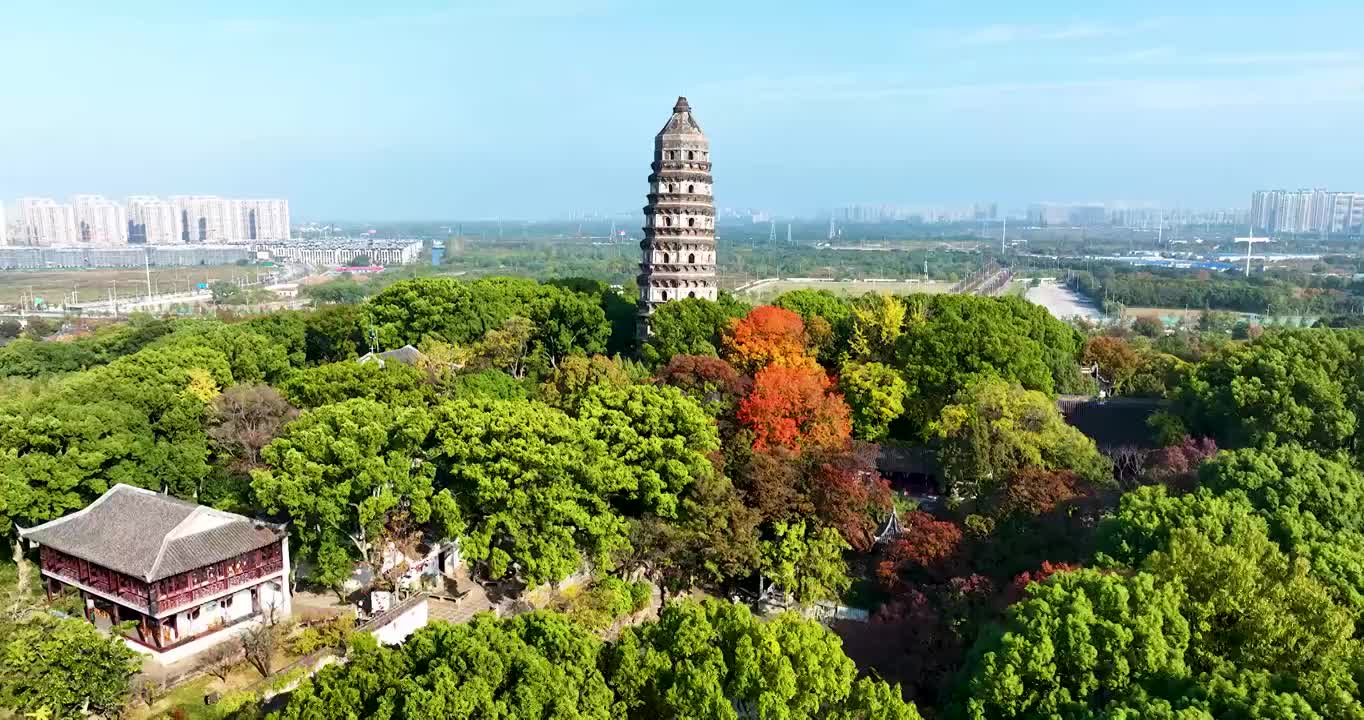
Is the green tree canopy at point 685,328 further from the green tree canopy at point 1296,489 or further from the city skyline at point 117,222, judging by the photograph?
the city skyline at point 117,222

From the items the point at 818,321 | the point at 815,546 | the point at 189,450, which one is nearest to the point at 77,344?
the point at 189,450

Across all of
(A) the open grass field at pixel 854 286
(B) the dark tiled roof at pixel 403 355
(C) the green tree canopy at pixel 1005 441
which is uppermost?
(B) the dark tiled roof at pixel 403 355

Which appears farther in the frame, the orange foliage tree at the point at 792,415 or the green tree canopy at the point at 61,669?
the orange foliage tree at the point at 792,415

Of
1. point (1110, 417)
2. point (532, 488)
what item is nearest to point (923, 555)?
point (532, 488)

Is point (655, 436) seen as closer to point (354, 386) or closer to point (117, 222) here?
point (354, 386)

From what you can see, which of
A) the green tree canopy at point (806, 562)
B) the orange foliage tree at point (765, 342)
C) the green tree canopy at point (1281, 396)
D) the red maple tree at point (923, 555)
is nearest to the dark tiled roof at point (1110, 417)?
the green tree canopy at point (1281, 396)

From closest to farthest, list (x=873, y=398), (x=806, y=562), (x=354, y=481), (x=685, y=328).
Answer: (x=354, y=481) < (x=806, y=562) < (x=873, y=398) < (x=685, y=328)

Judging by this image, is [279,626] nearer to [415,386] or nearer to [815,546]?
[415,386]
